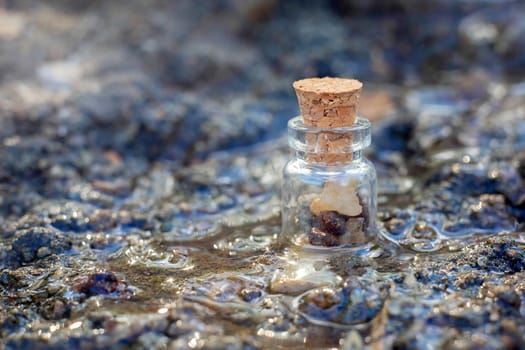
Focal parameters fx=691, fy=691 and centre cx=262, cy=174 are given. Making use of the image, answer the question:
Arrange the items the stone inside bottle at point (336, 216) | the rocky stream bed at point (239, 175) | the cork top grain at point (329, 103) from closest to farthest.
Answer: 1. the rocky stream bed at point (239, 175)
2. the cork top grain at point (329, 103)
3. the stone inside bottle at point (336, 216)

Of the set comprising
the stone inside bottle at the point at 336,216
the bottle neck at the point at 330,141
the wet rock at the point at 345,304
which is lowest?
the wet rock at the point at 345,304

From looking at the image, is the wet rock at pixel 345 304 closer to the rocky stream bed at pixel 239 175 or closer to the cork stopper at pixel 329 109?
the rocky stream bed at pixel 239 175

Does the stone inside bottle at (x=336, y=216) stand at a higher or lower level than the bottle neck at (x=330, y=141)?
lower

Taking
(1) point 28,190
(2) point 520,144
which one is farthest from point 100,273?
(2) point 520,144

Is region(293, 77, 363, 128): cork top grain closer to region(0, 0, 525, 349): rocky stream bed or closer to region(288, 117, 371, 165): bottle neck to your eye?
region(288, 117, 371, 165): bottle neck

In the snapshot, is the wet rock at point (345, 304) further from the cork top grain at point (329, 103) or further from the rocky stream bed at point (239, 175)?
the cork top grain at point (329, 103)

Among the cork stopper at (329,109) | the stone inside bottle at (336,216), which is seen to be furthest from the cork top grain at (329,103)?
the stone inside bottle at (336,216)

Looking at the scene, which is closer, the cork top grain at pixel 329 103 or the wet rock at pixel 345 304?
the wet rock at pixel 345 304

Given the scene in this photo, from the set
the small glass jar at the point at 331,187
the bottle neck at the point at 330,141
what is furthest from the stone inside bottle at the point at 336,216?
the bottle neck at the point at 330,141

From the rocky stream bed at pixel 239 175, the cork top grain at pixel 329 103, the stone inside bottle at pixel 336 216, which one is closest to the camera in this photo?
the rocky stream bed at pixel 239 175
